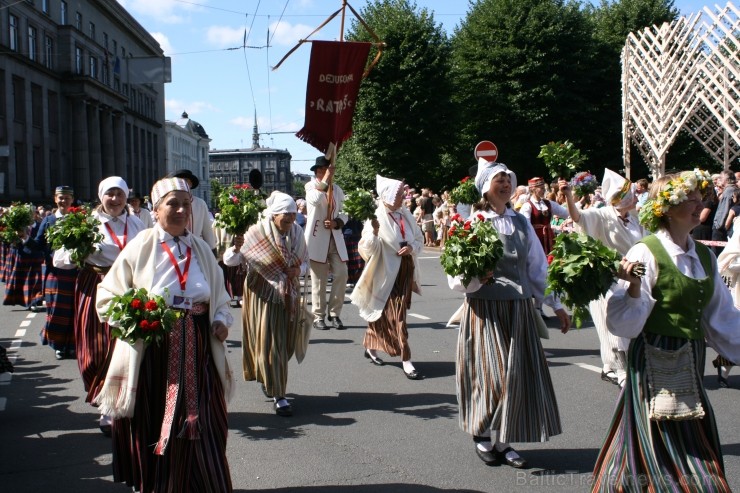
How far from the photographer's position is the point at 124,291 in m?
4.70

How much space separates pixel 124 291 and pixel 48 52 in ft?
161

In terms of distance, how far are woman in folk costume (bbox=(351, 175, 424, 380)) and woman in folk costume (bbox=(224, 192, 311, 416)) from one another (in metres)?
1.58

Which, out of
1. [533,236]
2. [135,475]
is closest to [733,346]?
[533,236]

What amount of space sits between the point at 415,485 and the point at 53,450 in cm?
291

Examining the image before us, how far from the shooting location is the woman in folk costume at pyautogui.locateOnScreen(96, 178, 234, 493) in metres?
4.55

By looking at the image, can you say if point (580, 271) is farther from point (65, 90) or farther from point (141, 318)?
point (65, 90)

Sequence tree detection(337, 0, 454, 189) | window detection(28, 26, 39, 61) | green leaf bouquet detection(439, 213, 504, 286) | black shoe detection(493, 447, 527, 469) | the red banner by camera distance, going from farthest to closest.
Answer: window detection(28, 26, 39, 61), tree detection(337, 0, 454, 189), the red banner, black shoe detection(493, 447, 527, 469), green leaf bouquet detection(439, 213, 504, 286)

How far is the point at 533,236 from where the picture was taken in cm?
580

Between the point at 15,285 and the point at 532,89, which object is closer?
the point at 15,285

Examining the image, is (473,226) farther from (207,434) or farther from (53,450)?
(53,450)

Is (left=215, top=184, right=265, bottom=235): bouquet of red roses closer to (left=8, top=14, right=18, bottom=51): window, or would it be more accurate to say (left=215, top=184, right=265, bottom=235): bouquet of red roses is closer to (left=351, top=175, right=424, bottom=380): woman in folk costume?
(left=351, top=175, right=424, bottom=380): woman in folk costume

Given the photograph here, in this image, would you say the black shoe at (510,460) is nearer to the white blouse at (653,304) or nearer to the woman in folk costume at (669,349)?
the woman in folk costume at (669,349)

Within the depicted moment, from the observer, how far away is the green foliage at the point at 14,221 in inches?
564

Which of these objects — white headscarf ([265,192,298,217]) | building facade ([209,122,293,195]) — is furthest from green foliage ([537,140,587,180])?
building facade ([209,122,293,195])
